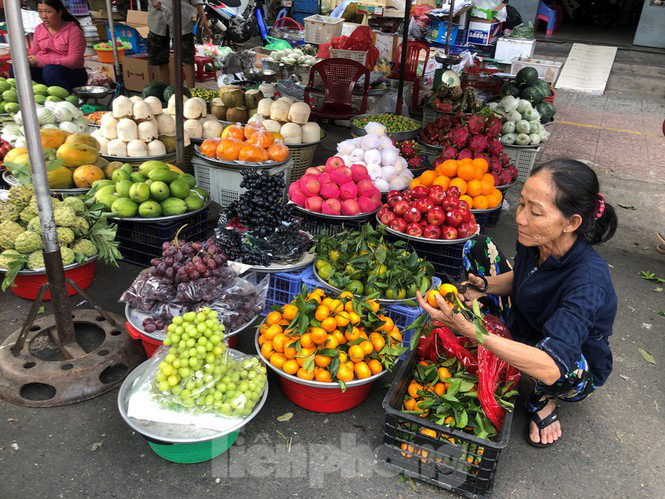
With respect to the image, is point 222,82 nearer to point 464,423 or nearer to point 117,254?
point 117,254

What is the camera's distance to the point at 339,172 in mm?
3789

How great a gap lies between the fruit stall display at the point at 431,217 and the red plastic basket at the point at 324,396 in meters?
1.19

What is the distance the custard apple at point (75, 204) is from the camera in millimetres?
3391

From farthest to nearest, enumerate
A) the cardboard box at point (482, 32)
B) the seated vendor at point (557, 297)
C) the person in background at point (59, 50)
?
the cardboard box at point (482, 32), the person in background at point (59, 50), the seated vendor at point (557, 297)

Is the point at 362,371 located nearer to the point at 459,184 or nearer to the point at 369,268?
the point at 369,268

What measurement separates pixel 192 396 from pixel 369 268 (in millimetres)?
1175

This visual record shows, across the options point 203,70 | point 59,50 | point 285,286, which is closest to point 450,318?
point 285,286

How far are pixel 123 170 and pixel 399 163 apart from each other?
2168mm

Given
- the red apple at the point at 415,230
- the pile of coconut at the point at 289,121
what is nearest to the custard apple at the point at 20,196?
the pile of coconut at the point at 289,121

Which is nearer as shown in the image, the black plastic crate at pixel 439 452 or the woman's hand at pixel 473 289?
the black plastic crate at pixel 439 452

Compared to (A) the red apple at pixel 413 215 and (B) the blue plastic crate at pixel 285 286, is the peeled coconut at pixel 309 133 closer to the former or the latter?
(A) the red apple at pixel 413 215

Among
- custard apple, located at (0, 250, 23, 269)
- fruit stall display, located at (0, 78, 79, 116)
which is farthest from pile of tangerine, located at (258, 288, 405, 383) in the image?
fruit stall display, located at (0, 78, 79, 116)

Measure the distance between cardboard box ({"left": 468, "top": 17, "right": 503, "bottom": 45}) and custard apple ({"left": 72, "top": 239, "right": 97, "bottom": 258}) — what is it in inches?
459

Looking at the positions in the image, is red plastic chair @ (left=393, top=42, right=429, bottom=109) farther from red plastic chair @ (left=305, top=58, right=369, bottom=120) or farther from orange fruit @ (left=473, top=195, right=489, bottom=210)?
orange fruit @ (left=473, top=195, right=489, bottom=210)
